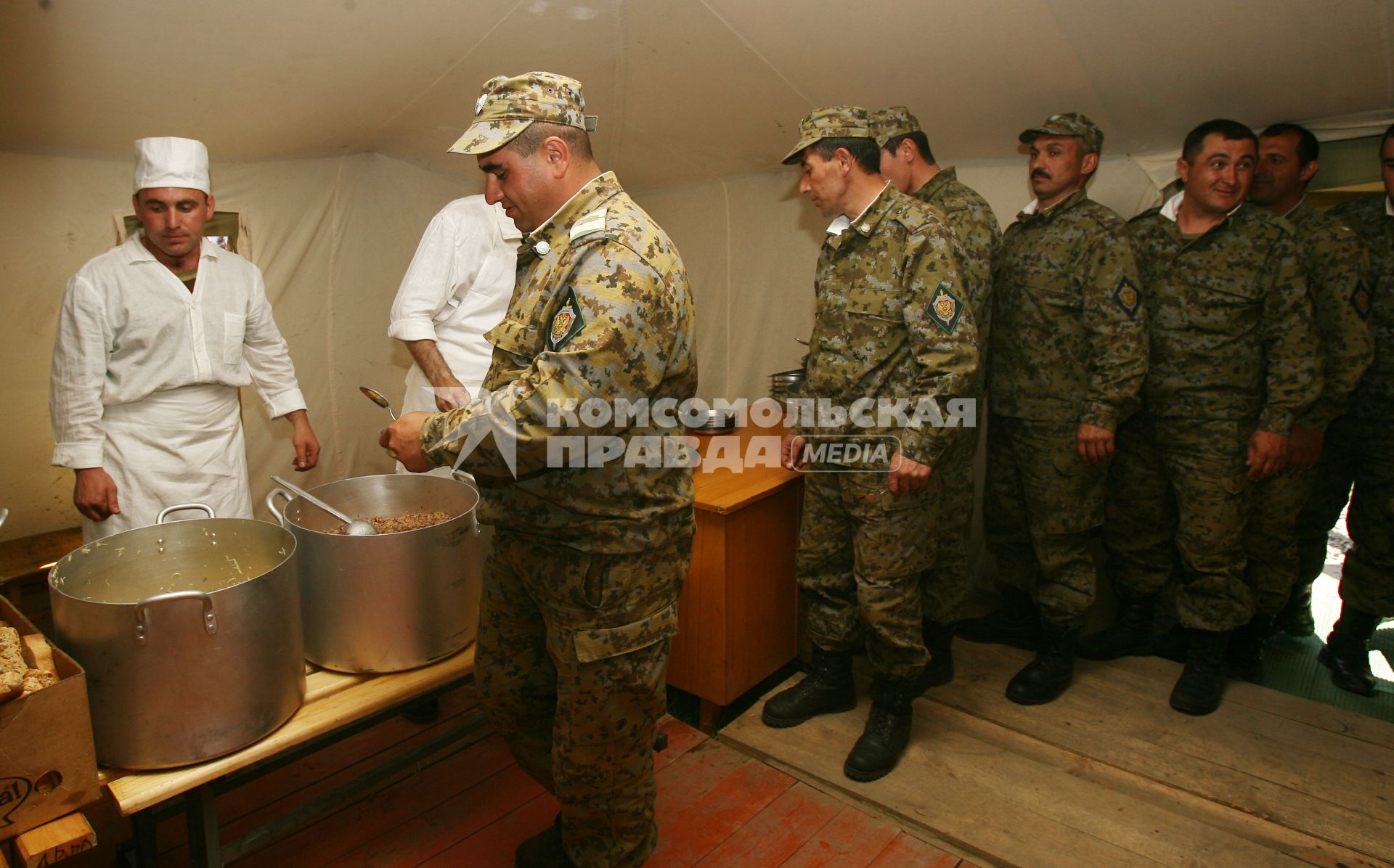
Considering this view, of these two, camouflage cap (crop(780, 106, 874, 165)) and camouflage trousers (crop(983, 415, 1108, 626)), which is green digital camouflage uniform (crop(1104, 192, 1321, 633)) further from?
camouflage cap (crop(780, 106, 874, 165))

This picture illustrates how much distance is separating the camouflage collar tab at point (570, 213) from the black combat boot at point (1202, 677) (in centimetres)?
227

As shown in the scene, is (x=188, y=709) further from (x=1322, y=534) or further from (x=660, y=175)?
(x=1322, y=534)

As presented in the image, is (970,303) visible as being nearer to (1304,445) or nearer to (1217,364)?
(1217,364)

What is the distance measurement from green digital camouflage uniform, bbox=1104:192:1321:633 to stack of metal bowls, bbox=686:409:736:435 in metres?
1.47

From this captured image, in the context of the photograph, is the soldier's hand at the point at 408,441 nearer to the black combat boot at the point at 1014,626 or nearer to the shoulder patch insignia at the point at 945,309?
the shoulder patch insignia at the point at 945,309

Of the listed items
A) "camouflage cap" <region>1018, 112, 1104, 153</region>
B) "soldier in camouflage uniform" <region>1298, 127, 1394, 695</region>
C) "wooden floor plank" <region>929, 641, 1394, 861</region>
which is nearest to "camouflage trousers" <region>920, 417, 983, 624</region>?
"wooden floor plank" <region>929, 641, 1394, 861</region>

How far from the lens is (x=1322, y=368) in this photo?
2283mm

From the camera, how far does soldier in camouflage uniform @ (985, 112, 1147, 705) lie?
2307 millimetres

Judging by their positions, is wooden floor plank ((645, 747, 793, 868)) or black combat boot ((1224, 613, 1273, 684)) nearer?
wooden floor plank ((645, 747, 793, 868))

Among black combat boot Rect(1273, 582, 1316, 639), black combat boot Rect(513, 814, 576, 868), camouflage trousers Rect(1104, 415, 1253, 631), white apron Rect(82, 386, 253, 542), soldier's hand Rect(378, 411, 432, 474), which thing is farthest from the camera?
black combat boot Rect(1273, 582, 1316, 639)

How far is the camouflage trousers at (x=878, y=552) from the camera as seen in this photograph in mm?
2098

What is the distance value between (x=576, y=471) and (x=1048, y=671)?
6.11 ft

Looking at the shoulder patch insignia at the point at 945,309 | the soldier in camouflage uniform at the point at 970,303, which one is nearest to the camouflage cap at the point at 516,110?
the shoulder patch insignia at the point at 945,309

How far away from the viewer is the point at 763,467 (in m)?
2.67
